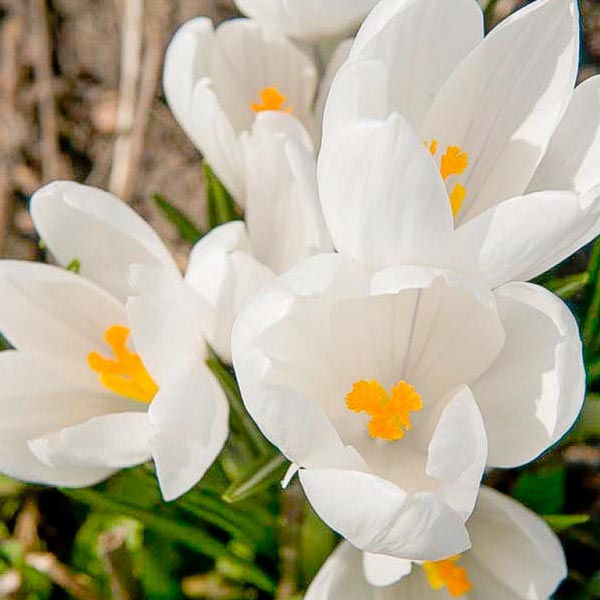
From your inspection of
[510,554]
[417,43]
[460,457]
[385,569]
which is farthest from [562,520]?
[417,43]

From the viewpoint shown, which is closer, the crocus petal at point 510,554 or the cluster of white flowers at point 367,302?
the cluster of white flowers at point 367,302

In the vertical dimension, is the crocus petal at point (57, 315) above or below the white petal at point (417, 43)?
below

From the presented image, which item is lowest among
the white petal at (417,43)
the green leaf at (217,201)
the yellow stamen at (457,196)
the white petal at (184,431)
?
the white petal at (184,431)

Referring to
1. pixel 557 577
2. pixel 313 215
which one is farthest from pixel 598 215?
pixel 557 577

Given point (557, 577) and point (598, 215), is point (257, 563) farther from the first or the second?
point (598, 215)

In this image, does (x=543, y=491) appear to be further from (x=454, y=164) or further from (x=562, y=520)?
(x=454, y=164)

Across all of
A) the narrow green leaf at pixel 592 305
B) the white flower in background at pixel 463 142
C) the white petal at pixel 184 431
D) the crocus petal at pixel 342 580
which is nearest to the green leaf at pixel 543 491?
the narrow green leaf at pixel 592 305

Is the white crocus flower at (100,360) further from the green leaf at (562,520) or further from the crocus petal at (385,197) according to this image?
the green leaf at (562,520)
